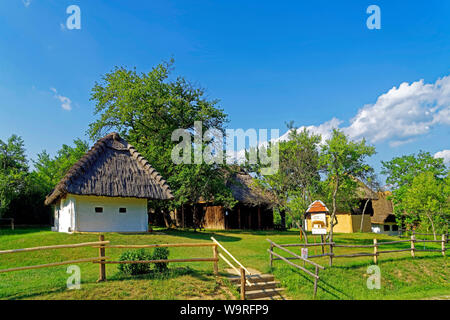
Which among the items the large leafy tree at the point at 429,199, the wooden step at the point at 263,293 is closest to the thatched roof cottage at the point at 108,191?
the wooden step at the point at 263,293

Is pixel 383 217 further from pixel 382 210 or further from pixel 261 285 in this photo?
pixel 261 285

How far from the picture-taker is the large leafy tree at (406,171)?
108 ft

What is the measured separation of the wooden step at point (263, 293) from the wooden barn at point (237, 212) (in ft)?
58.1

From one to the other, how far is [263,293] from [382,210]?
107ft

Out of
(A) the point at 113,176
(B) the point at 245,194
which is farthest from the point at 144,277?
(B) the point at 245,194

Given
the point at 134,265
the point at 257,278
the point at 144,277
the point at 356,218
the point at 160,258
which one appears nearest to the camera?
the point at 144,277

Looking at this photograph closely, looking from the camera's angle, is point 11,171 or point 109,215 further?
point 11,171

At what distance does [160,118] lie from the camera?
26344 millimetres

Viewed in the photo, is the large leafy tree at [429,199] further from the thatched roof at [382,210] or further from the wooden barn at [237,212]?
the thatched roof at [382,210]

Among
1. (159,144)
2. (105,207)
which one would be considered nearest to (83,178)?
Answer: (105,207)

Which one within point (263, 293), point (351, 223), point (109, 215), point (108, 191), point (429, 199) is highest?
point (108, 191)

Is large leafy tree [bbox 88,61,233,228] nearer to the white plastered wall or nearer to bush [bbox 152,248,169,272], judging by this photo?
the white plastered wall

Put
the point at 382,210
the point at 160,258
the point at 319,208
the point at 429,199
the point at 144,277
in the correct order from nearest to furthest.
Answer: the point at 144,277, the point at 160,258, the point at 319,208, the point at 429,199, the point at 382,210
